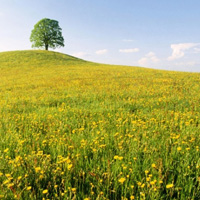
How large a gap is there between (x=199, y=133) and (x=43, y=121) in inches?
169

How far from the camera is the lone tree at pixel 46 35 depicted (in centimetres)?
5878

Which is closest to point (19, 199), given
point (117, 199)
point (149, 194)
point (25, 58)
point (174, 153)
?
point (117, 199)

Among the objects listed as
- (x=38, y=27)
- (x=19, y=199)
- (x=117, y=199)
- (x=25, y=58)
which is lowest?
(x=117, y=199)

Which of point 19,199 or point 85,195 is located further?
point 85,195

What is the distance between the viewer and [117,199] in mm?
2205

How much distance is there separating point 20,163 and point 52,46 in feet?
208

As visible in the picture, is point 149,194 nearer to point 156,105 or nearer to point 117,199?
point 117,199

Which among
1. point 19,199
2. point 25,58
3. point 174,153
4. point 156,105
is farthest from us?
point 25,58

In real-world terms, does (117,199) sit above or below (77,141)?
below

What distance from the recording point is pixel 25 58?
40.1 meters

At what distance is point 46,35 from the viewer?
5925cm

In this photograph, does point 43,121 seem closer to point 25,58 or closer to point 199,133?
point 199,133

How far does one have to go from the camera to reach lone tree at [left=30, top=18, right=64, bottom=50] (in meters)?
58.8

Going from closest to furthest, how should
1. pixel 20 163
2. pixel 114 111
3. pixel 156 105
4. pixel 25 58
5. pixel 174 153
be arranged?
pixel 20 163
pixel 174 153
pixel 114 111
pixel 156 105
pixel 25 58
